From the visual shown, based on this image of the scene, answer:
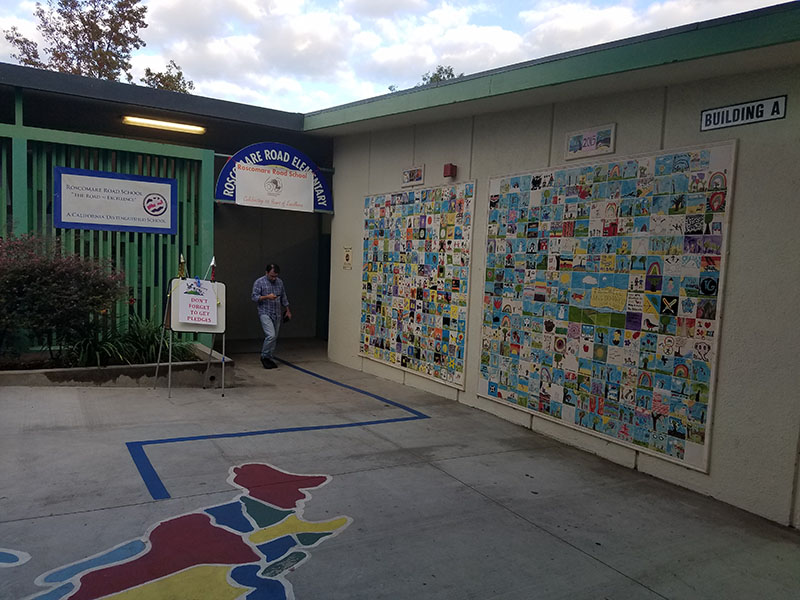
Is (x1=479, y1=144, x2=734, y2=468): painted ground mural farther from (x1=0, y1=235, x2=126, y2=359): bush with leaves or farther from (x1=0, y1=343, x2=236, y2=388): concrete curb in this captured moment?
(x1=0, y1=235, x2=126, y2=359): bush with leaves

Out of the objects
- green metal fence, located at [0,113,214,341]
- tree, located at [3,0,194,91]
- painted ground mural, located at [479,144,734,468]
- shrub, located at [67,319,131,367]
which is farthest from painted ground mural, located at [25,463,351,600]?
tree, located at [3,0,194,91]

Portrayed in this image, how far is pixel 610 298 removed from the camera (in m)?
5.93

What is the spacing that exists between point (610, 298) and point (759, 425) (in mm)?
1708

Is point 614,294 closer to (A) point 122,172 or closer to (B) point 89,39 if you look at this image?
(A) point 122,172

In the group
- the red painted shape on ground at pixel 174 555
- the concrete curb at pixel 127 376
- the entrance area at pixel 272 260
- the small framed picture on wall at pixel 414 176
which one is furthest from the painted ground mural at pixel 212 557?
the entrance area at pixel 272 260

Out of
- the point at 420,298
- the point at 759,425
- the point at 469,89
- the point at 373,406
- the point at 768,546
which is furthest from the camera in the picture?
the point at 420,298

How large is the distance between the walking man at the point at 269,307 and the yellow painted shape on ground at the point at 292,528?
6152 millimetres

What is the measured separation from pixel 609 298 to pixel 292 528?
12.1 ft

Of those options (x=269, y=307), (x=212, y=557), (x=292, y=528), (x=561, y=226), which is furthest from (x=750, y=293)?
(x=269, y=307)

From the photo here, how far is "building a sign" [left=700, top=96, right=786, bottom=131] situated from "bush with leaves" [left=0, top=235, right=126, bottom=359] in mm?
7051

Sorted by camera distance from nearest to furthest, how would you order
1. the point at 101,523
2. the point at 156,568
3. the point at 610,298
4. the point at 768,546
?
the point at 156,568, the point at 101,523, the point at 768,546, the point at 610,298

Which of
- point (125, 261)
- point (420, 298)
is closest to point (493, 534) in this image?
point (420, 298)

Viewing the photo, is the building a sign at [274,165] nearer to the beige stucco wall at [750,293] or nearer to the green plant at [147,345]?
the green plant at [147,345]

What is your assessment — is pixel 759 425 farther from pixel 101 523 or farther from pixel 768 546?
pixel 101 523
